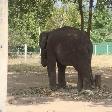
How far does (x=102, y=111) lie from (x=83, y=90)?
3.22 meters

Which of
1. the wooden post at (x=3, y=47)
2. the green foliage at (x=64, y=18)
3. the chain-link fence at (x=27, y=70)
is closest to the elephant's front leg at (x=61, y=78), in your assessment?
the chain-link fence at (x=27, y=70)

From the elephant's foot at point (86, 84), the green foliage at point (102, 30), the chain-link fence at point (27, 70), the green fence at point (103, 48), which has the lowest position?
the chain-link fence at point (27, 70)

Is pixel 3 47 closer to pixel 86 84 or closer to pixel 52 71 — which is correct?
pixel 86 84

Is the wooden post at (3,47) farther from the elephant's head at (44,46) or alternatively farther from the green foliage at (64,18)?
the green foliage at (64,18)

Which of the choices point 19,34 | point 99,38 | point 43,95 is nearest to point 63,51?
point 43,95

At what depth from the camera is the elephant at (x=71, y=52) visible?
1388 centimetres

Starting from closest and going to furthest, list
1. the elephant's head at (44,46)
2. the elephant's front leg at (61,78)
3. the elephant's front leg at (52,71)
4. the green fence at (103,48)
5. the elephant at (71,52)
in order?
the elephant at (71,52), the elephant's front leg at (52,71), the elephant's head at (44,46), the elephant's front leg at (61,78), the green fence at (103,48)

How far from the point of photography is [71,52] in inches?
546

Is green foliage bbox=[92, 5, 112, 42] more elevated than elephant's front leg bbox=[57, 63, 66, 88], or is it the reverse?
green foliage bbox=[92, 5, 112, 42]

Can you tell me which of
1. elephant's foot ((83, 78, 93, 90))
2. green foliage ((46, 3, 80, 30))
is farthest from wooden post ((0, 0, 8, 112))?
green foliage ((46, 3, 80, 30))

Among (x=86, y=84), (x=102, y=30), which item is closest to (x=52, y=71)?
(x=86, y=84)

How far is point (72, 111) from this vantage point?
10.6 metres

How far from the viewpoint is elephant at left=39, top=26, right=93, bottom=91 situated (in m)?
13.9

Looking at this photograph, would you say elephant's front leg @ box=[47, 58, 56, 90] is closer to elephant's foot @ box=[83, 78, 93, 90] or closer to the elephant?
the elephant
